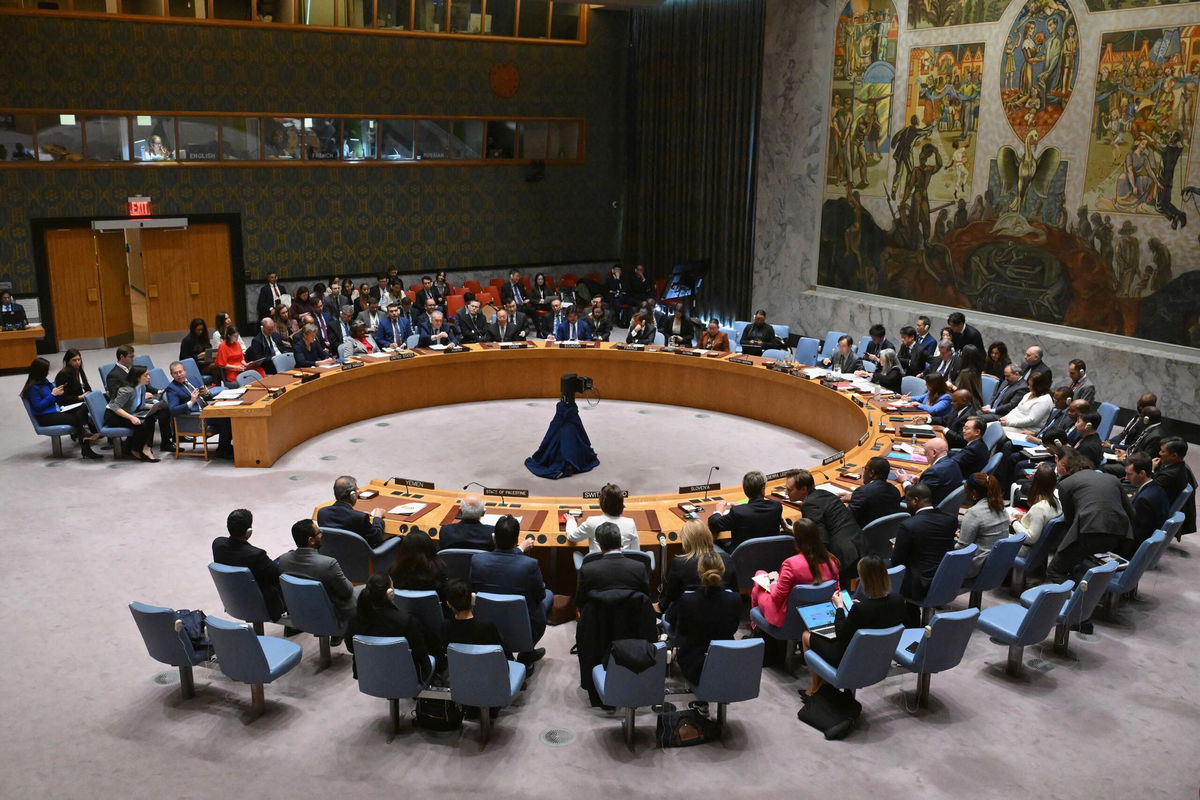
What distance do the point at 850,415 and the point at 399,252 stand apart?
34.5 ft

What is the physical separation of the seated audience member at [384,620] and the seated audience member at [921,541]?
3.29 meters

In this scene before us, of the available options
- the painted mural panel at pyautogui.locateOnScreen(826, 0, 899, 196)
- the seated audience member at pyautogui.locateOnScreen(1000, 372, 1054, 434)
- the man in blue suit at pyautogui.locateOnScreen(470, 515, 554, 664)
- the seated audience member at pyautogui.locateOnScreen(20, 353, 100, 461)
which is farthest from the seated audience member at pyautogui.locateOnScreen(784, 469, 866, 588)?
the painted mural panel at pyautogui.locateOnScreen(826, 0, 899, 196)

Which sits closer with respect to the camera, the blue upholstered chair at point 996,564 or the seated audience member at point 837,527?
the seated audience member at point 837,527

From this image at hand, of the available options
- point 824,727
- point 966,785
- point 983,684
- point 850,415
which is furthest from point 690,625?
point 850,415

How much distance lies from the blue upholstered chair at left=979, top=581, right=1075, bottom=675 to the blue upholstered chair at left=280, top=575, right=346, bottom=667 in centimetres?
419

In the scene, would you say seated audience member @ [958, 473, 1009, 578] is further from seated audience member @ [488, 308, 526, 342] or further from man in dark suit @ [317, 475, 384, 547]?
seated audience member @ [488, 308, 526, 342]

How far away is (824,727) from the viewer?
6012 millimetres

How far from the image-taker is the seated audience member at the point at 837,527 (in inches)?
270

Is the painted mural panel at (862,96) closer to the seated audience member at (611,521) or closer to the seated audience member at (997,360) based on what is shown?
the seated audience member at (997,360)

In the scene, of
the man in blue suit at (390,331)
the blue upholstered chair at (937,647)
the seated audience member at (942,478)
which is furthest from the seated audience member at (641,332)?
the blue upholstered chair at (937,647)

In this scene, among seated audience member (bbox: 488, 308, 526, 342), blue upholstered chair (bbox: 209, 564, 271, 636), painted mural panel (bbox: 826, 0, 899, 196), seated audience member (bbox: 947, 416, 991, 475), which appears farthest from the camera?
painted mural panel (bbox: 826, 0, 899, 196)

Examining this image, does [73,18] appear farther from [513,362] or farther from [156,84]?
[513,362]

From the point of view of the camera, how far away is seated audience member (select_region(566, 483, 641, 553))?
6906 millimetres

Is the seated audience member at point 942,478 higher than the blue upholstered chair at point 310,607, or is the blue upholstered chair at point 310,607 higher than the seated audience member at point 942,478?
the seated audience member at point 942,478
